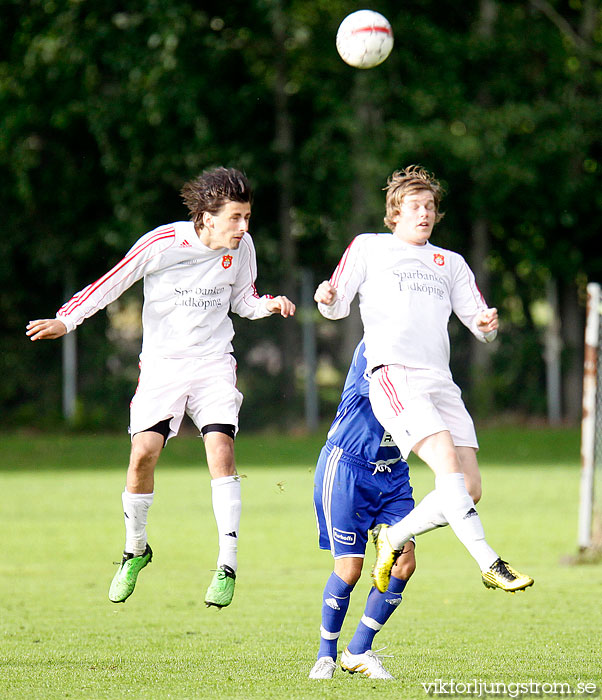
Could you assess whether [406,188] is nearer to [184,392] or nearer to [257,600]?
[184,392]

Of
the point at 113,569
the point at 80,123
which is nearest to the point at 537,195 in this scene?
the point at 80,123

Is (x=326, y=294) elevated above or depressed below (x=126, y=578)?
above

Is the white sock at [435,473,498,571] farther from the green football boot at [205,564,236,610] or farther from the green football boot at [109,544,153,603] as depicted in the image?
the green football boot at [109,544,153,603]

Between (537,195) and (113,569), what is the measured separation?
48.9 ft

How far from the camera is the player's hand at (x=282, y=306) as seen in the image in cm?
618

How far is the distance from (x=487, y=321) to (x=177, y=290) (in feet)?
5.53

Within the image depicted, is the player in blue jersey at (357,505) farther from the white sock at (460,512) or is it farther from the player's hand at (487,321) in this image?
the player's hand at (487,321)

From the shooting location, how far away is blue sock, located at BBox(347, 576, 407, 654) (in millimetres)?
6152

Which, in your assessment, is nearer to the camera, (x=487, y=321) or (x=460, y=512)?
(x=460, y=512)

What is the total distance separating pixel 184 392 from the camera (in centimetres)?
656

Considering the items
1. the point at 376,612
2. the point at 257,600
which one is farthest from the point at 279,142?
the point at 376,612

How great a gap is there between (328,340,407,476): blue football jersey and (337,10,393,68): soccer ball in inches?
88.5

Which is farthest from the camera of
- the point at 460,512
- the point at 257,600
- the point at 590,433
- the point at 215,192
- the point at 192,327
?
the point at 590,433

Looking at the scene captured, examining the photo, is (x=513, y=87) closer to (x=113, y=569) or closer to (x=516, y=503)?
(x=516, y=503)
